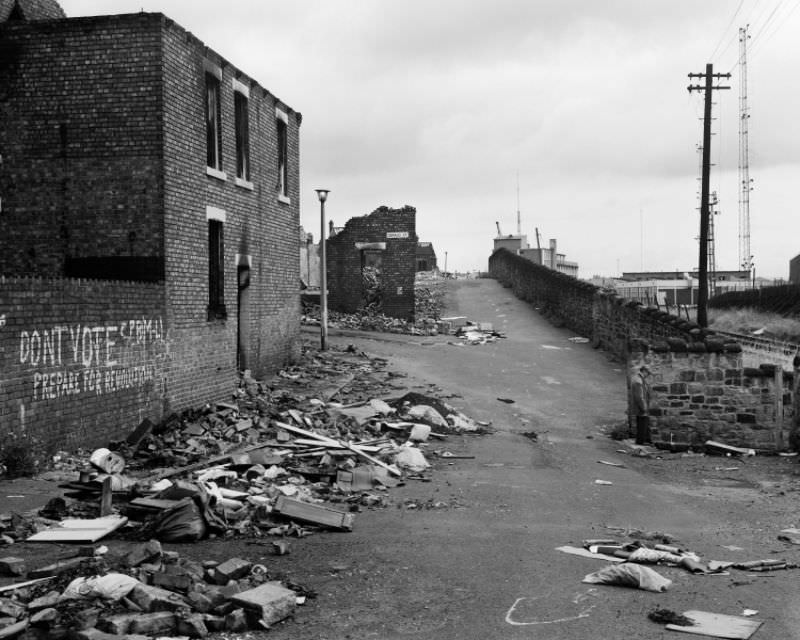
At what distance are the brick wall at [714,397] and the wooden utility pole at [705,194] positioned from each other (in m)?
13.3

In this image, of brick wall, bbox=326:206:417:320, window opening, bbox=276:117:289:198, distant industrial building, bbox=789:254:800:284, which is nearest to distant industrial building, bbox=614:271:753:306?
distant industrial building, bbox=789:254:800:284

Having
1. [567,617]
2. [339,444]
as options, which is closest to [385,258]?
[339,444]

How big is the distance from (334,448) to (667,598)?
6.91 m

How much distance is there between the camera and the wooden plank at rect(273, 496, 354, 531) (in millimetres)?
8523

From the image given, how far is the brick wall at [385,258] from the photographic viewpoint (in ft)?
113

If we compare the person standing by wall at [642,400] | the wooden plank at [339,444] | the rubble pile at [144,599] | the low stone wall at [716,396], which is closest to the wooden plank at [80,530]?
the rubble pile at [144,599]

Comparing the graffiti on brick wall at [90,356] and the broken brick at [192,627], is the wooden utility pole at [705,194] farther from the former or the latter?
the broken brick at [192,627]

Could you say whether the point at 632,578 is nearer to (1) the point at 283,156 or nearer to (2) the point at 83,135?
(2) the point at 83,135

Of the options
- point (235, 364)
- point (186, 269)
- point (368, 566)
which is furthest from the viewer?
point (235, 364)

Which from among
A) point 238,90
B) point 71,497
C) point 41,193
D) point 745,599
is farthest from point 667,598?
point 238,90

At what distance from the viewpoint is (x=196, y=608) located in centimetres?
578

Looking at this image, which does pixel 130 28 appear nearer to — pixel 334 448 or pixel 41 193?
pixel 41 193

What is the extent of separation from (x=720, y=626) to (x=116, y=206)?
1180 centimetres

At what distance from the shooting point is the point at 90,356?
11891mm
